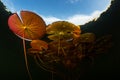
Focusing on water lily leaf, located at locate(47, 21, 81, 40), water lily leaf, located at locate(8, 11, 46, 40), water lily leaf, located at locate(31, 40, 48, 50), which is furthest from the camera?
water lily leaf, located at locate(31, 40, 48, 50)

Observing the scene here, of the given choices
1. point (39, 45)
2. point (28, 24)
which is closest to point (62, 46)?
point (39, 45)

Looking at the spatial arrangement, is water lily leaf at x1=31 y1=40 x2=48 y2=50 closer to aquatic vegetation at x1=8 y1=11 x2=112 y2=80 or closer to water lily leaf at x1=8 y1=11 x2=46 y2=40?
aquatic vegetation at x1=8 y1=11 x2=112 y2=80

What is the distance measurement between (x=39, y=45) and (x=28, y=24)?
561 millimetres

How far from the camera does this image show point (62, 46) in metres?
Answer: 3.28

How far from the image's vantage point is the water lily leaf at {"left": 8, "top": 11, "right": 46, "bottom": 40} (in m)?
2.68

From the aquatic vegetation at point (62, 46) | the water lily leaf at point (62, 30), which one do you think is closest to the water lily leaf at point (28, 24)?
the aquatic vegetation at point (62, 46)

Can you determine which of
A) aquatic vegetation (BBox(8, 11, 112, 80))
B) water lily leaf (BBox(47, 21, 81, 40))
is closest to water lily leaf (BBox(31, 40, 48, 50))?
aquatic vegetation (BBox(8, 11, 112, 80))

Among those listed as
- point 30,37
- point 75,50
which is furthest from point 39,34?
point 75,50

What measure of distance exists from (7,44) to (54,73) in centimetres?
84

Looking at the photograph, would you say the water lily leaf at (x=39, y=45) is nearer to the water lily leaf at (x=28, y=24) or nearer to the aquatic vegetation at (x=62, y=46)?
the aquatic vegetation at (x=62, y=46)

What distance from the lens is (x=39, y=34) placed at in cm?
295

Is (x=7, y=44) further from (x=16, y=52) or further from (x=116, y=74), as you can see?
(x=116, y=74)

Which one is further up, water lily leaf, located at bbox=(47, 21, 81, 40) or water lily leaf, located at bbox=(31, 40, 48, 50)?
water lily leaf, located at bbox=(47, 21, 81, 40)

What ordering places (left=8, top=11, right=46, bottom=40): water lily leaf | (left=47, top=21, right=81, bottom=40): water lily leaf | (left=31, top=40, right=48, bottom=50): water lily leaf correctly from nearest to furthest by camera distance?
(left=8, top=11, right=46, bottom=40): water lily leaf < (left=47, top=21, right=81, bottom=40): water lily leaf < (left=31, top=40, right=48, bottom=50): water lily leaf
